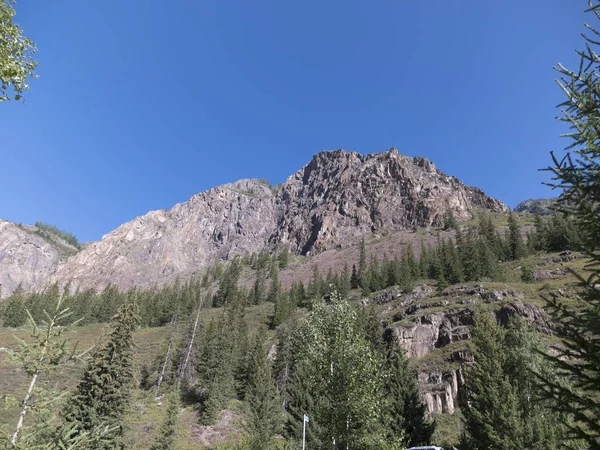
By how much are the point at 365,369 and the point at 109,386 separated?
62.2 feet

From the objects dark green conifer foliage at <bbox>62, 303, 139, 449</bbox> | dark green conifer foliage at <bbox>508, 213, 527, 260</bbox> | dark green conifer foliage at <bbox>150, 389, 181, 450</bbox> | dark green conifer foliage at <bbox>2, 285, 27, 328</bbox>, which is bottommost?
dark green conifer foliage at <bbox>150, 389, 181, 450</bbox>

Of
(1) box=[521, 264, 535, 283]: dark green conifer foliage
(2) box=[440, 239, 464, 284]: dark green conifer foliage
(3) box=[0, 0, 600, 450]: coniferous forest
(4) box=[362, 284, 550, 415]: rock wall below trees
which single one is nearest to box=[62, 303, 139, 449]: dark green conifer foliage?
(3) box=[0, 0, 600, 450]: coniferous forest

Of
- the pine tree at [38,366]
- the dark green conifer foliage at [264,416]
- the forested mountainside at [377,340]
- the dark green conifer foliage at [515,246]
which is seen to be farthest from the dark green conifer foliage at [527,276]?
the pine tree at [38,366]

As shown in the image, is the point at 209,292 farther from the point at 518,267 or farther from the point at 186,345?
the point at 518,267

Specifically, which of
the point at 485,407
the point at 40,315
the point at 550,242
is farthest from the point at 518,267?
the point at 40,315

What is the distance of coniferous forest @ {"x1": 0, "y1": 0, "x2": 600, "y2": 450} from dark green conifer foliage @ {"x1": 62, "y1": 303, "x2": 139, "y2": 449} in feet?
0.31

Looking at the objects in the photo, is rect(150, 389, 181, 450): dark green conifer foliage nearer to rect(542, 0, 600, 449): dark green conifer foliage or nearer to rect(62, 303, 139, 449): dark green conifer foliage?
rect(62, 303, 139, 449): dark green conifer foliage

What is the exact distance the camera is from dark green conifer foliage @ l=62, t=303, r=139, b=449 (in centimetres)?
2316

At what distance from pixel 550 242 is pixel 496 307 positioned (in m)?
55.9

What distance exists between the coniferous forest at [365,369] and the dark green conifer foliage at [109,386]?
0.10m

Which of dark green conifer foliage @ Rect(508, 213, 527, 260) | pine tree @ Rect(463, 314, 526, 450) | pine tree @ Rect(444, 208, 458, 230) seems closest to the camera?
pine tree @ Rect(463, 314, 526, 450)

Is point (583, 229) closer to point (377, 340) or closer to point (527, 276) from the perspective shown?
point (377, 340)

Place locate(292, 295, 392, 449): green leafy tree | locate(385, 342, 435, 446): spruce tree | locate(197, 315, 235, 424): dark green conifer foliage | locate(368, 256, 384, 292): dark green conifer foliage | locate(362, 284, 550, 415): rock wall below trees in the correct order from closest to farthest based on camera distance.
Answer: locate(292, 295, 392, 449): green leafy tree → locate(385, 342, 435, 446): spruce tree → locate(362, 284, 550, 415): rock wall below trees → locate(197, 315, 235, 424): dark green conifer foliage → locate(368, 256, 384, 292): dark green conifer foliage

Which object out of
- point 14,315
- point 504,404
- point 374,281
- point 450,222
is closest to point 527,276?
point 374,281
